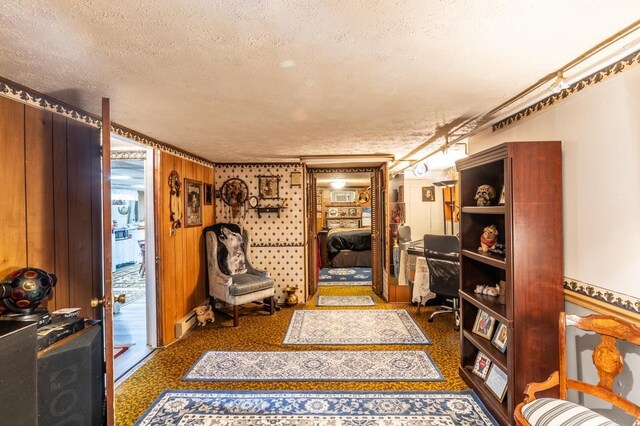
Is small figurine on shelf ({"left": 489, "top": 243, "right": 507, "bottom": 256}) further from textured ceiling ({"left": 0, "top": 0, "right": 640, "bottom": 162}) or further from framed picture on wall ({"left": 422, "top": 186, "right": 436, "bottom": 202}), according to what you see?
framed picture on wall ({"left": 422, "top": 186, "right": 436, "bottom": 202})

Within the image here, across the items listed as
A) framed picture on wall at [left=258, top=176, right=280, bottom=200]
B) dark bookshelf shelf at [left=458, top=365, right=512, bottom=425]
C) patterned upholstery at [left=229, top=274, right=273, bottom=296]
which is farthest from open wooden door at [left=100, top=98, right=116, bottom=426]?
framed picture on wall at [left=258, top=176, right=280, bottom=200]

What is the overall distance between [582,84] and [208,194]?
442 cm

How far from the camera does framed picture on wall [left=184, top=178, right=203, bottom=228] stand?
401 centimetres

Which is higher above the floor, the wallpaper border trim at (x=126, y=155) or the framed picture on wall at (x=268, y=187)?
the wallpaper border trim at (x=126, y=155)

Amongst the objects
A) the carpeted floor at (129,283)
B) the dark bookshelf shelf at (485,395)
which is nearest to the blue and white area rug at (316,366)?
the dark bookshelf shelf at (485,395)

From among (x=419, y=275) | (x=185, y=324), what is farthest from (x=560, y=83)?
(x=185, y=324)

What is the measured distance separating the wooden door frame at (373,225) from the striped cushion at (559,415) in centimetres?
341

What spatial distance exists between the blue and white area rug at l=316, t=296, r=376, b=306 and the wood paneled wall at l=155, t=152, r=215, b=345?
1830 millimetres

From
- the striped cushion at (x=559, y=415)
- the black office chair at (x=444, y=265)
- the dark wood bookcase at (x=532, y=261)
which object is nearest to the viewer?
the striped cushion at (x=559, y=415)

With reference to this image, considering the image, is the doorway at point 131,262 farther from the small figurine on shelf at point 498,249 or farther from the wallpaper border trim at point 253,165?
the small figurine on shelf at point 498,249

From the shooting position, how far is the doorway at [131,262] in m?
3.35

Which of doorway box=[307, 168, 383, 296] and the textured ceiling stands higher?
the textured ceiling

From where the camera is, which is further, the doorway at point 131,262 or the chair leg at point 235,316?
the chair leg at point 235,316

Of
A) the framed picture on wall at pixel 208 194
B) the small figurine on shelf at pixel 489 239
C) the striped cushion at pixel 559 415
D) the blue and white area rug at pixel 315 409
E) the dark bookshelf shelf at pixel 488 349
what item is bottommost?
the blue and white area rug at pixel 315 409
